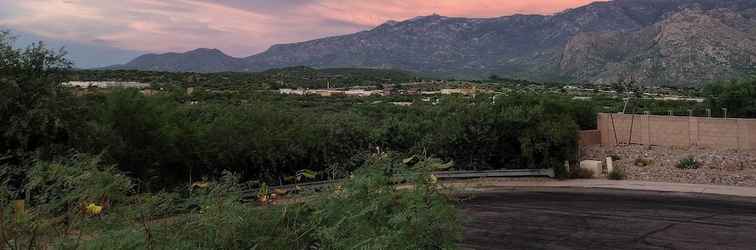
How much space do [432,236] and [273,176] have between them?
20301 millimetres

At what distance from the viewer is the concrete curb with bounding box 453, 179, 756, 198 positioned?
2136 cm

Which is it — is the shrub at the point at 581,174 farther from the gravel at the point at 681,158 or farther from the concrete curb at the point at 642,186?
the gravel at the point at 681,158

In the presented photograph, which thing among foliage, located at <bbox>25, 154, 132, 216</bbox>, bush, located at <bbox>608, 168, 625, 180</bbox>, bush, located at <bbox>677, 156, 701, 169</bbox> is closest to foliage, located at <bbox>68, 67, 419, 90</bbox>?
bush, located at <bbox>608, 168, 625, 180</bbox>

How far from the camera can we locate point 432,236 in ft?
15.7

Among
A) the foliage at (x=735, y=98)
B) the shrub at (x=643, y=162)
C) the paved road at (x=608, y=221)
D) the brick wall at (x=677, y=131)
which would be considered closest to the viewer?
the paved road at (x=608, y=221)

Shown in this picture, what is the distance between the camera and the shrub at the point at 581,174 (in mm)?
25688

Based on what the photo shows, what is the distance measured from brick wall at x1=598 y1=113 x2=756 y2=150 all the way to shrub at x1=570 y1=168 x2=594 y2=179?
257 inches

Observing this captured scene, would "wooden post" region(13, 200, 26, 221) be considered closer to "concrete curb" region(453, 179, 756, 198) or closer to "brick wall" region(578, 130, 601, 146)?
"concrete curb" region(453, 179, 756, 198)

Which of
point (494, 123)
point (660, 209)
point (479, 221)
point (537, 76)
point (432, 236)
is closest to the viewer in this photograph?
point (432, 236)

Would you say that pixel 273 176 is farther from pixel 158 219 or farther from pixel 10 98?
pixel 158 219

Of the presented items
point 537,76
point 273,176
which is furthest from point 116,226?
point 537,76

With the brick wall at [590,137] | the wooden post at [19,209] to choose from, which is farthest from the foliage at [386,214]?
the brick wall at [590,137]

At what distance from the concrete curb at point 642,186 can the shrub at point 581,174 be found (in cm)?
70

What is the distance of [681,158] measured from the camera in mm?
26766
